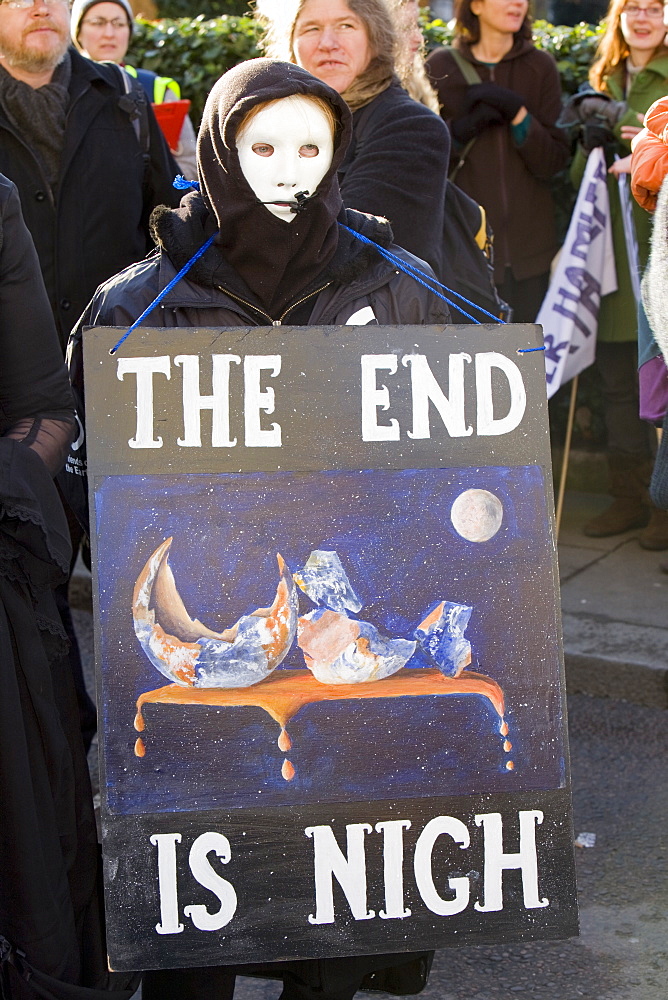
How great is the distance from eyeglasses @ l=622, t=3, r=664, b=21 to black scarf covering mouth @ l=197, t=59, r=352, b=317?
302 cm

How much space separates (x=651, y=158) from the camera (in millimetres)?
2594

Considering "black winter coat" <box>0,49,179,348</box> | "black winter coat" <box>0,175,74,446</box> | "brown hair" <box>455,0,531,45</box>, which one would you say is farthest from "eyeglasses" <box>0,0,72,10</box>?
"brown hair" <box>455,0,531,45</box>

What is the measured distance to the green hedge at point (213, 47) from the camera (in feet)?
19.6

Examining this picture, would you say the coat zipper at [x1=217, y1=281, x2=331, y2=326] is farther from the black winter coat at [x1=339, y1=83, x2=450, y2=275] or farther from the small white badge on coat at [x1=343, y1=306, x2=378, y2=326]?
the black winter coat at [x1=339, y1=83, x2=450, y2=275]

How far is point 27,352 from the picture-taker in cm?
229

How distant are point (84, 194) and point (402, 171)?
1039mm

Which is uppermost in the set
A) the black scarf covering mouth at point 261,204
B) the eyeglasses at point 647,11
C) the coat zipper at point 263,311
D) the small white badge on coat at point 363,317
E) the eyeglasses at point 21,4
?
the eyeglasses at point 647,11

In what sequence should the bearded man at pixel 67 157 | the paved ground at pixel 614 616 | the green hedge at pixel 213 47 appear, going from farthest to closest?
the green hedge at pixel 213 47 < the paved ground at pixel 614 616 < the bearded man at pixel 67 157

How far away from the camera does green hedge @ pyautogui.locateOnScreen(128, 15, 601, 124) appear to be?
235 inches

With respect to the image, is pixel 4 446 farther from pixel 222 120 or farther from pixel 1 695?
pixel 222 120

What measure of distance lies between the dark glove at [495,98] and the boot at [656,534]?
5.84 ft

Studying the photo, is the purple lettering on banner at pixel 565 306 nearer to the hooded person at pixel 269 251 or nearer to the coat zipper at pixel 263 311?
the hooded person at pixel 269 251

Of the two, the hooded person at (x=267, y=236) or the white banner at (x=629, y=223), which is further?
the white banner at (x=629, y=223)

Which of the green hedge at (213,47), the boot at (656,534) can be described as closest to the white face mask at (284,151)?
the boot at (656,534)
